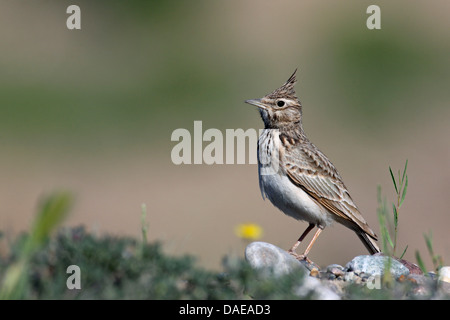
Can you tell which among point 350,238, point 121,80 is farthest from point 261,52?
point 350,238

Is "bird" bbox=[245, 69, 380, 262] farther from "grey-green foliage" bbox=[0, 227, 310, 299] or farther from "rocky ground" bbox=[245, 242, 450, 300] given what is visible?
"grey-green foliage" bbox=[0, 227, 310, 299]

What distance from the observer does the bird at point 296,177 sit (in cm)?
839

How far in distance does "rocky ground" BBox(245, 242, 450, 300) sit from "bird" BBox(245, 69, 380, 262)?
1.48 meters

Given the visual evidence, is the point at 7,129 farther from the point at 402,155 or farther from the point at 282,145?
the point at 282,145

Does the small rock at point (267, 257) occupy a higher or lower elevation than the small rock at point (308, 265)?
higher

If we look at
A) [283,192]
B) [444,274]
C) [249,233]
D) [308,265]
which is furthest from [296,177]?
[444,274]

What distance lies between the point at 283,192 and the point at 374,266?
1790 mm

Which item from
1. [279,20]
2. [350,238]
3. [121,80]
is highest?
[279,20]

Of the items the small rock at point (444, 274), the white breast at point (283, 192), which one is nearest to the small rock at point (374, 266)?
the small rock at point (444, 274)

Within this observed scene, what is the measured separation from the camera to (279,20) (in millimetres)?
23422

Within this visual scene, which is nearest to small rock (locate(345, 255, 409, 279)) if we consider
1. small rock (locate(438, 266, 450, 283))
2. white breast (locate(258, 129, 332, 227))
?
small rock (locate(438, 266, 450, 283))

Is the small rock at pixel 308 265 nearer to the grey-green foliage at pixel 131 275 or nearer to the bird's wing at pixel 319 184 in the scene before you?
the bird's wing at pixel 319 184

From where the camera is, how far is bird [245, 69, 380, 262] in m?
8.39
